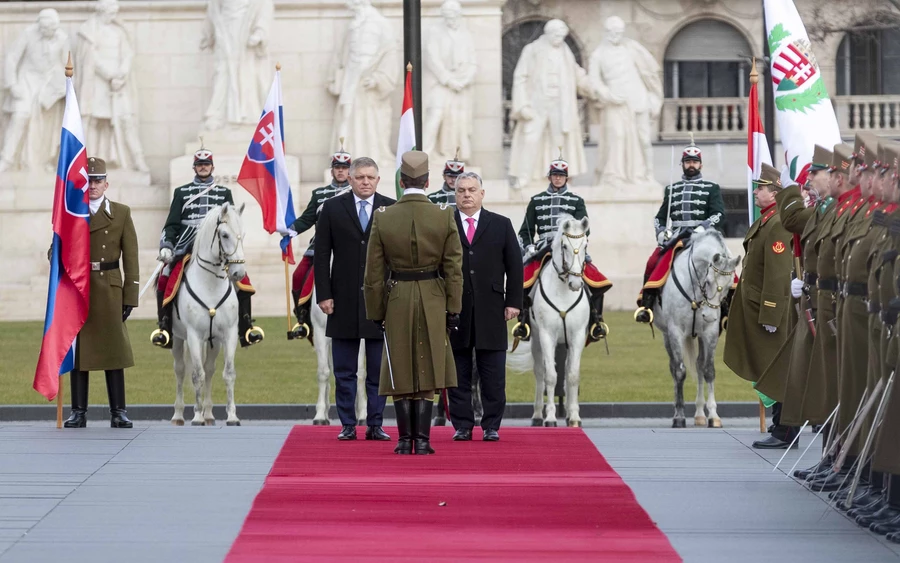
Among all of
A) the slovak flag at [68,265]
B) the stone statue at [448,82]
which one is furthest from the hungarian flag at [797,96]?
the stone statue at [448,82]

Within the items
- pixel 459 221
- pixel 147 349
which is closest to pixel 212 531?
pixel 459 221

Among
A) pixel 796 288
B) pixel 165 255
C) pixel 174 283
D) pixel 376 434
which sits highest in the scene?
pixel 165 255

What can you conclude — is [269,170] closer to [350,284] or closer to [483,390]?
[350,284]

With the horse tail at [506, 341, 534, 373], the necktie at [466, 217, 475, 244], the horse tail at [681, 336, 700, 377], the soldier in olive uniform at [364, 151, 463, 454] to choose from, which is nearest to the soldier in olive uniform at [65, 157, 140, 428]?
the necktie at [466, 217, 475, 244]

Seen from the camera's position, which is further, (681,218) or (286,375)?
(286,375)

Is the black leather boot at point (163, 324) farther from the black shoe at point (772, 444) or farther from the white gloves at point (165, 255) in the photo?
the black shoe at point (772, 444)

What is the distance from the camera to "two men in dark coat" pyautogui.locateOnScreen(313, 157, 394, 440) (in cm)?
1199

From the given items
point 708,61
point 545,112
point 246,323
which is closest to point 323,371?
point 246,323

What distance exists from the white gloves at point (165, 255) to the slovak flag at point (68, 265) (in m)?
1.29

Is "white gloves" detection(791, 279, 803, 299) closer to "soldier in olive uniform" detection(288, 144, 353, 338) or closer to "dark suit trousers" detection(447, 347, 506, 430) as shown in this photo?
"dark suit trousers" detection(447, 347, 506, 430)

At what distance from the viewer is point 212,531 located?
327 inches

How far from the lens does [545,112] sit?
97.1 feet

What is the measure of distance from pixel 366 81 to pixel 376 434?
54.7 ft

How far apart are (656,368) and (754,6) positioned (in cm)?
2818
